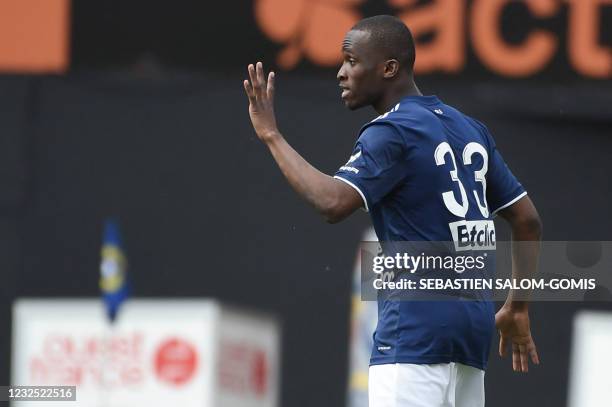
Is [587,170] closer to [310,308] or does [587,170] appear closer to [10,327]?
[310,308]

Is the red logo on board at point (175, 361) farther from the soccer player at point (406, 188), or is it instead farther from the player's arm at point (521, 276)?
the soccer player at point (406, 188)

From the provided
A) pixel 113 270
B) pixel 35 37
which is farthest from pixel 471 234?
pixel 35 37

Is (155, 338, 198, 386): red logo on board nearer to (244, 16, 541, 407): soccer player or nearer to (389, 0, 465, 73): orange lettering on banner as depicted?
(389, 0, 465, 73): orange lettering on banner

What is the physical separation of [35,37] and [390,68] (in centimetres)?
326

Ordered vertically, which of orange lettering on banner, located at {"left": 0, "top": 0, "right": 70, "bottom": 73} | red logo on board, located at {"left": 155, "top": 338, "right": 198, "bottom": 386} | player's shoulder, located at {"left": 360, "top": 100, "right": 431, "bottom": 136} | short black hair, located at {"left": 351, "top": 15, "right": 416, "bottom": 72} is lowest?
red logo on board, located at {"left": 155, "top": 338, "right": 198, "bottom": 386}

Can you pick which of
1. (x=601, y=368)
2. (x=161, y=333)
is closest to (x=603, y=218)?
(x=601, y=368)

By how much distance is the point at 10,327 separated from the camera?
23.6 ft

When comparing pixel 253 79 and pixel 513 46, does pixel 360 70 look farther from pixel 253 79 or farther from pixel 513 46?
pixel 513 46

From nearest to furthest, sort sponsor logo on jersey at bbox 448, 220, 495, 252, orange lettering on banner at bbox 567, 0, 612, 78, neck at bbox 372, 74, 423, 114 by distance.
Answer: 1. sponsor logo on jersey at bbox 448, 220, 495, 252
2. neck at bbox 372, 74, 423, 114
3. orange lettering on banner at bbox 567, 0, 612, 78

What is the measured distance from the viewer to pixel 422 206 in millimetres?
4324

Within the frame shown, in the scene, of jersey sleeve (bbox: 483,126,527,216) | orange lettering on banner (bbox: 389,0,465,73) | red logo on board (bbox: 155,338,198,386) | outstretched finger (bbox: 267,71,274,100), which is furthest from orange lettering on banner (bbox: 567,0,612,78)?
outstretched finger (bbox: 267,71,274,100)

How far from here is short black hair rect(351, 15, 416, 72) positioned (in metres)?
4.44

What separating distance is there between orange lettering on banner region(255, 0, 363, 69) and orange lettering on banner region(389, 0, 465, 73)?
0.28 metres

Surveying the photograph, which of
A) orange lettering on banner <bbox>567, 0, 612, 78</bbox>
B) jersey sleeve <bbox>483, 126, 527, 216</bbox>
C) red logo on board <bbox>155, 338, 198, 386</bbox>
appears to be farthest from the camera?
red logo on board <bbox>155, 338, 198, 386</bbox>
